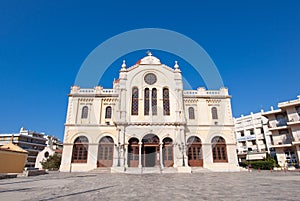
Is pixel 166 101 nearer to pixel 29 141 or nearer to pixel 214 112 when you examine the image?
pixel 214 112

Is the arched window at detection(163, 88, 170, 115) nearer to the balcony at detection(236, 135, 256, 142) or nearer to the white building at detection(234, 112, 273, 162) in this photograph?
the white building at detection(234, 112, 273, 162)

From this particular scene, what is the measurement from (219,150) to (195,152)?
278 cm

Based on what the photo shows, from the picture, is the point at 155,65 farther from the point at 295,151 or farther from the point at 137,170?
the point at 295,151

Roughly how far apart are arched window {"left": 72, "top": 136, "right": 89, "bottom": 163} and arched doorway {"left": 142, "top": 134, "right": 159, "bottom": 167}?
6.24m

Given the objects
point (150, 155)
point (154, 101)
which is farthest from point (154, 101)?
point (150, 155)

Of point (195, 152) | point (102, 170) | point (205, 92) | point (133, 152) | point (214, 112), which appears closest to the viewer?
point (102, 170)

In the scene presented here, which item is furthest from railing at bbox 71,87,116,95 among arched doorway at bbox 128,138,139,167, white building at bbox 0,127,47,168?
white building at bbox 0,127,47,168

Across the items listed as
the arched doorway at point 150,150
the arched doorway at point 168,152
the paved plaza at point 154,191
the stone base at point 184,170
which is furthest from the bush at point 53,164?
the paved plaza at point 154,191

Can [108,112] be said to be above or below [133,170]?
above

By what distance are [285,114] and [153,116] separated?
68.0 ft

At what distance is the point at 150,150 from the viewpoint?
20.9 meters

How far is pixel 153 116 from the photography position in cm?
2142

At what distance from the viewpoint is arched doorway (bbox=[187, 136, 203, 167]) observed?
20.9 metres

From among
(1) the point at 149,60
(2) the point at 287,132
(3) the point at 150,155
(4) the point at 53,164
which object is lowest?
(4) the point at 53,164
